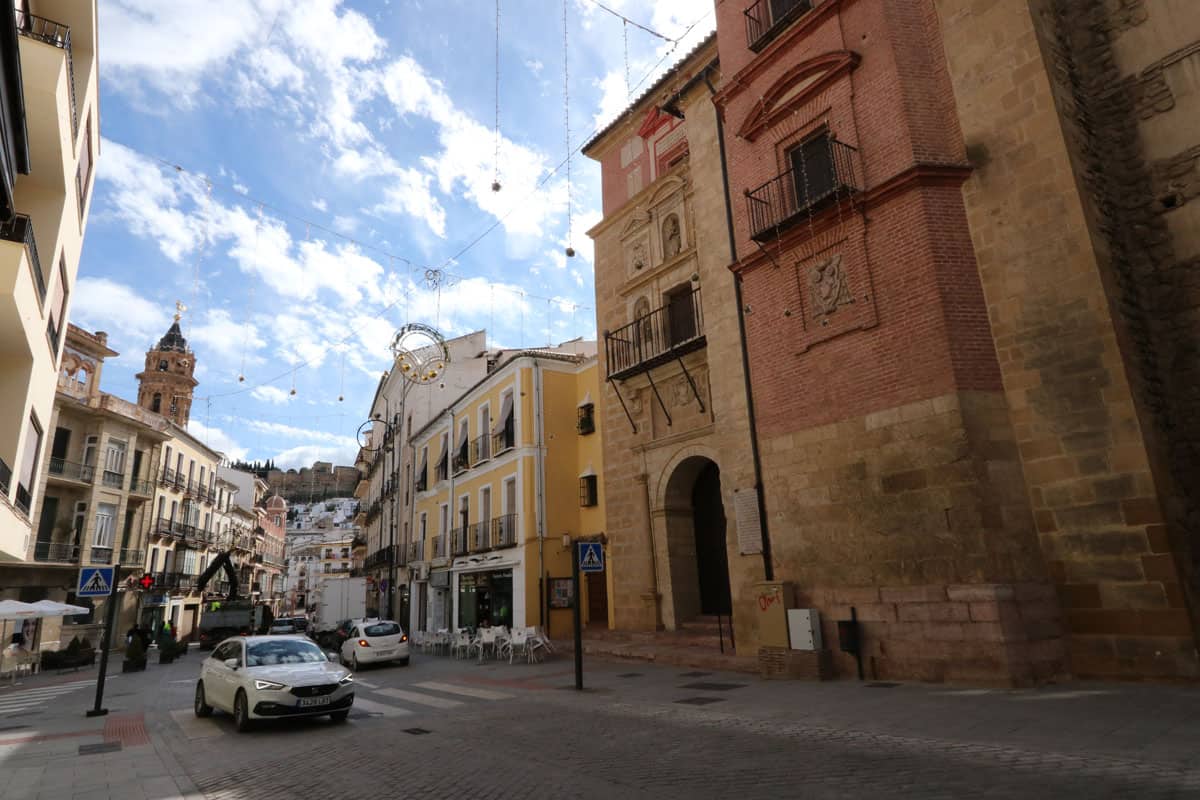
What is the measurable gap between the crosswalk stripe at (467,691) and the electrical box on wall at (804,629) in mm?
5061

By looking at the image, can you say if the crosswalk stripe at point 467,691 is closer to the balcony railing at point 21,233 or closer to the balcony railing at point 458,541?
the balcony railing at point 21,233

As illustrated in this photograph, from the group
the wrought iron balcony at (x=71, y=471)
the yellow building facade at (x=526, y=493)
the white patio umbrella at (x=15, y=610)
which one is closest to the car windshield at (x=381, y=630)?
the yellow building facade at (x=526, y=493)

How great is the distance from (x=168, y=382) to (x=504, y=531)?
158ft

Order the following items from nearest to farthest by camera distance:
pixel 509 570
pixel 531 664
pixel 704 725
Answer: pixel 704 725
pixel 531 664
pixel 509 570

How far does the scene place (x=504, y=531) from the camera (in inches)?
945

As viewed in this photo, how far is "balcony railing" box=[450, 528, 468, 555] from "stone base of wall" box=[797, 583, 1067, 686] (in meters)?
19.2

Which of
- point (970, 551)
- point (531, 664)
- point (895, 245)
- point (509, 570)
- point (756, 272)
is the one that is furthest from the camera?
point (509, 570)

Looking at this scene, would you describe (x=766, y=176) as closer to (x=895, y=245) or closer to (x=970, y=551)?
(x=895, y=245)

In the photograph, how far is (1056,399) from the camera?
32.4 feet

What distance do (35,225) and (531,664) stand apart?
1420 centimetres

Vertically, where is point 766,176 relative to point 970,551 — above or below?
above

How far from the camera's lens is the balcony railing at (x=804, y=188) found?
40.0 feet

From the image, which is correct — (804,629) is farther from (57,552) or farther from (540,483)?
(57,552)

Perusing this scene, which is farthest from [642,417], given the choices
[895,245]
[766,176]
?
[895,245]
